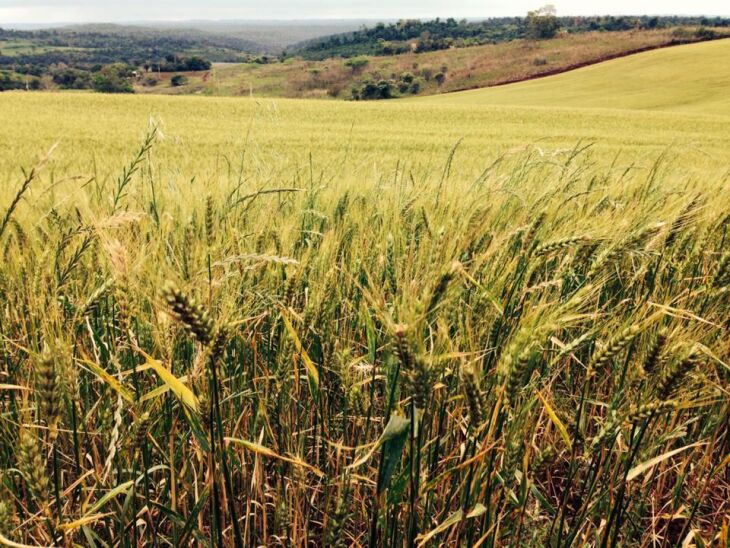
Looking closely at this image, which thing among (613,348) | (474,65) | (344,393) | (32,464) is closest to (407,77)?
(474,65)

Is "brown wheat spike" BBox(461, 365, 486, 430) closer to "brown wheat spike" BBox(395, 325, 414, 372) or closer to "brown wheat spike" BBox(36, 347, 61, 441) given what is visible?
"brown wheat spike" BBox(395, 325, 414, 372)

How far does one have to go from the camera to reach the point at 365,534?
1146 millimetres

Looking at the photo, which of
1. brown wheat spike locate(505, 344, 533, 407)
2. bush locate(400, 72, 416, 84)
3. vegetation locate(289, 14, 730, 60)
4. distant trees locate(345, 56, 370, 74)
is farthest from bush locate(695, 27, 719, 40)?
→ brown wheat spike locate(505, 344, 533, 407)

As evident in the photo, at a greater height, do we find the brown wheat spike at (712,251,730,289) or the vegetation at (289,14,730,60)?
the vegetation at (289,14,730,60)

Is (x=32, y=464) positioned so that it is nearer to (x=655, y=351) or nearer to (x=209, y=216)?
(x=209, y=216)

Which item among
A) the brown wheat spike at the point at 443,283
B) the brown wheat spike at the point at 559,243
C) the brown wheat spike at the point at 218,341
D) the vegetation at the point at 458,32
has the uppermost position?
the vegetation at the point at 458,32

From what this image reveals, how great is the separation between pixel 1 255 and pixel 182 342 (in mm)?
546

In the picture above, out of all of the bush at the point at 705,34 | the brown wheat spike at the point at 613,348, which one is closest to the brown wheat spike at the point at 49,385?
the brown wheat spike at the point at 613,348

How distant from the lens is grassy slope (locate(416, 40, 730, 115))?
23.8 meters

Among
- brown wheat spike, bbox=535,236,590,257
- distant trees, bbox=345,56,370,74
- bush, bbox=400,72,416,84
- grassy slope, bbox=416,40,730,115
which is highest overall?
distant trees, bbox=345,56,370,74

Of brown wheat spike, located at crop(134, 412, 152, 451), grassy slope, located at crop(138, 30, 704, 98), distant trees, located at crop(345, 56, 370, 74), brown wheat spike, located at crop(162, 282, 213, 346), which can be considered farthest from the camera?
distant trees, located at crop(345, 56, 370, 74)

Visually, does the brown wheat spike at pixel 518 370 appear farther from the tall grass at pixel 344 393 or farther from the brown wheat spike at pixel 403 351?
the brown wheat spike at pixel 403 351

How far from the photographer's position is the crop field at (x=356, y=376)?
0.82 meters

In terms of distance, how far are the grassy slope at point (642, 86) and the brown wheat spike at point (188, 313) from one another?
23507 millimetres
